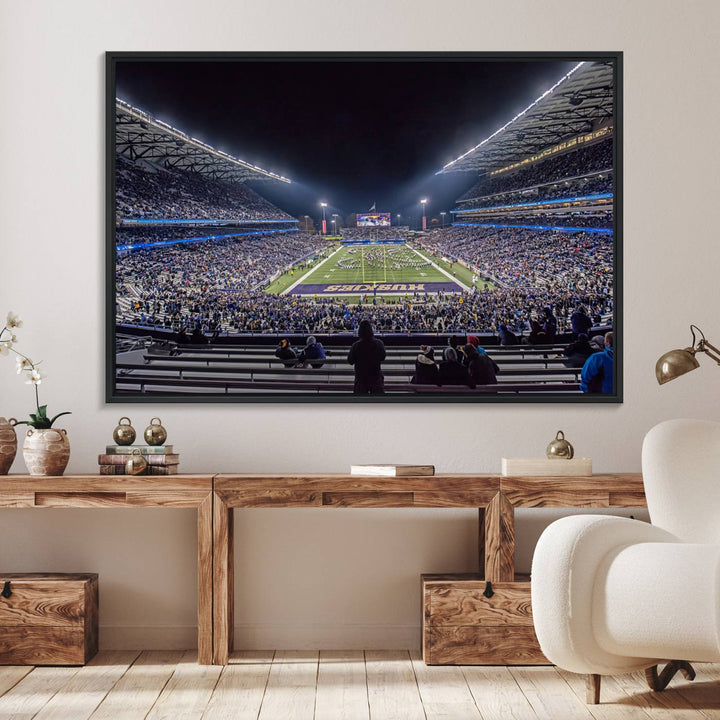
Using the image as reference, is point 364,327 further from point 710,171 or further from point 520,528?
point 710,171

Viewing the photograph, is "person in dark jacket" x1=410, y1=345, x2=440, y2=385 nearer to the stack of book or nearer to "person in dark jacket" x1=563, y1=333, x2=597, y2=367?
"person in dark jacket" x1=563, y1=333, x2=597, y2=367

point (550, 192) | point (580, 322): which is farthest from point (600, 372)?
point (550, 192)

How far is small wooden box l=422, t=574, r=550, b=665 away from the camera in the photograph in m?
3.25

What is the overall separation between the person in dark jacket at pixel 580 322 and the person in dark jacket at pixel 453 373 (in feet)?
1.58

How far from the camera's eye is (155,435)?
3443 millimetres

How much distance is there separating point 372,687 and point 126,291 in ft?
6.03

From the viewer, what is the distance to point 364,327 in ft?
12.3

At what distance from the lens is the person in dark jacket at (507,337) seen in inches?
147

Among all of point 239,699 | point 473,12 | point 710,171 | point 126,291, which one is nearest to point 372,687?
point 239,699


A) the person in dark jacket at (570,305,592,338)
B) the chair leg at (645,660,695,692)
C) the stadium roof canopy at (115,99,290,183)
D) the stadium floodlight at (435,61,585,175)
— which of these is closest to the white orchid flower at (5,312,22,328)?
the stadium roof canopy at (115,99,290,183)

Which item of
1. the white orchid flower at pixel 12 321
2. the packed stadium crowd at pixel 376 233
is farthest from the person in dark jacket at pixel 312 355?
the white orchid flower at pixel 12 321

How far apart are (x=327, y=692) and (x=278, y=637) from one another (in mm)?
649

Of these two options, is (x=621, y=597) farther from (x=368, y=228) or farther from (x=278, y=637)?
(x=368, y=228)

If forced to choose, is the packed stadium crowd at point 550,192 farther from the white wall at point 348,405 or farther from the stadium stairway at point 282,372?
the stadium stairway at point 282,372
